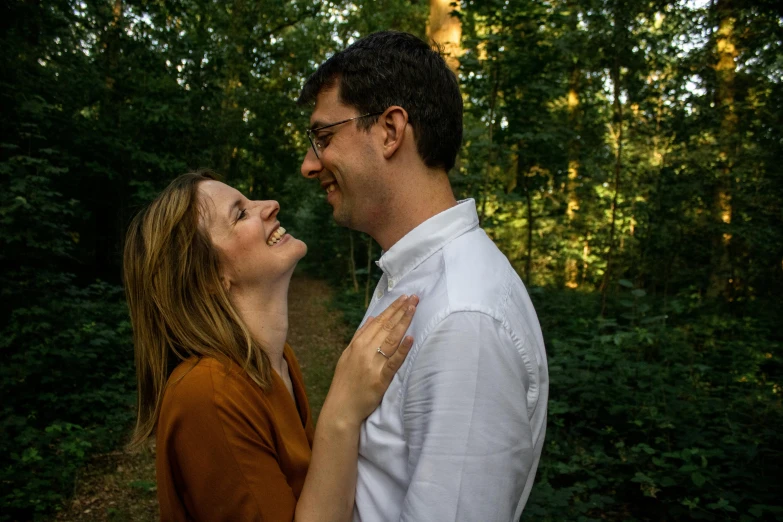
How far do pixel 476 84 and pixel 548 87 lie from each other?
0.96 meters

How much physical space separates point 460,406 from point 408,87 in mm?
995

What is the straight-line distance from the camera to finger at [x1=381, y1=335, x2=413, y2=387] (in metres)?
1.34

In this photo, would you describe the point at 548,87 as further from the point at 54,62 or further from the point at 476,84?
the point at 54,62

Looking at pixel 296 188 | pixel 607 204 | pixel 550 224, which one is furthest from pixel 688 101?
pixel 296 188

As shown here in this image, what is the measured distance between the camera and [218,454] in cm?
155

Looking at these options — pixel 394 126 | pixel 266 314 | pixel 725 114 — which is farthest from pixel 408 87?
pixel 725 114

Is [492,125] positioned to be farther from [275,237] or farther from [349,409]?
[349,409]

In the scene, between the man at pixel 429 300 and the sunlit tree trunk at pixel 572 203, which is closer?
the man at pixel 429 300

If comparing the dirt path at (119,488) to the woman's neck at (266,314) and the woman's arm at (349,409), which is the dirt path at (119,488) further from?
the woman's arm at (349,409)

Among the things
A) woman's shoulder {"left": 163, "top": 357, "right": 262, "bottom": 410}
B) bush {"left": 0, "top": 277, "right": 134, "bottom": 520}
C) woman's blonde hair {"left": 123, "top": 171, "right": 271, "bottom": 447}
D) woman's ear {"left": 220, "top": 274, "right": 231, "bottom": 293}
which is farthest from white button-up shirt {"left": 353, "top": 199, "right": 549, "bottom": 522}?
bush {"left": 0, "top": 277, "right": 134, "bottom": 520}

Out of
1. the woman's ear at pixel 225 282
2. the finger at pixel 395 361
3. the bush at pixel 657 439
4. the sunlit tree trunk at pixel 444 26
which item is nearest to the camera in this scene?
the finger at pixel 395 361

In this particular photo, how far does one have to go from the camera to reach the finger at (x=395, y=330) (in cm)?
138

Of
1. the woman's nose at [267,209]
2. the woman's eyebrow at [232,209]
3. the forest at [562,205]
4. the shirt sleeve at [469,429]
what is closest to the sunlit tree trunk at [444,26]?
the forest at [562,205]

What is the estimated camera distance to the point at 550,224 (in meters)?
13.9
